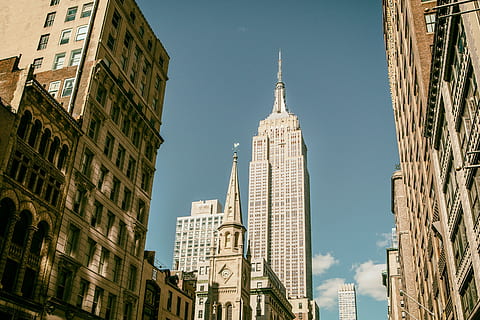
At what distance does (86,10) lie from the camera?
43.9 metres

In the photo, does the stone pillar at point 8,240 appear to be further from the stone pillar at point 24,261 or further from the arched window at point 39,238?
the arched window at point 39,238

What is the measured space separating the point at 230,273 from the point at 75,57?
70645 mm

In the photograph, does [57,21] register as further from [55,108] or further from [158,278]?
[158,278]

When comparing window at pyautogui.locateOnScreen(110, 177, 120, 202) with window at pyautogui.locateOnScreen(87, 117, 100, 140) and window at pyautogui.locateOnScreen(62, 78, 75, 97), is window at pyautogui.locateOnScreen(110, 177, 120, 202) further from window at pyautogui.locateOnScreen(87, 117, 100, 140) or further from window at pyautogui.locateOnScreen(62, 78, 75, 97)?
window at pyautogui.locateOnScreen(62, 78, 75, 97)


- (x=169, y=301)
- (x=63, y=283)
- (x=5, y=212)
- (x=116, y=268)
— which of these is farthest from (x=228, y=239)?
(x=5, y=212)

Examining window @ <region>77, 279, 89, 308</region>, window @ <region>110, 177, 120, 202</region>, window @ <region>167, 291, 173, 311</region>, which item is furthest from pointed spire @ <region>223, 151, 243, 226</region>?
window @ <region>77, 279, 89, 308</region>

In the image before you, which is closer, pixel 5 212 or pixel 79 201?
pixel 5 212

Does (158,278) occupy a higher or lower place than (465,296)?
higher

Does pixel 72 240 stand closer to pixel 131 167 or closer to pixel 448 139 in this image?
pixel 131 167

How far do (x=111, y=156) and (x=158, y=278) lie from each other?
13182 mm

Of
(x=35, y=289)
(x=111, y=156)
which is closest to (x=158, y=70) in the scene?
(x=111, y=156)

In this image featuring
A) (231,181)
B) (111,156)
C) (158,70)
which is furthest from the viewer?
(231,181)

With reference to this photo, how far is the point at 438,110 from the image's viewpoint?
107 feet

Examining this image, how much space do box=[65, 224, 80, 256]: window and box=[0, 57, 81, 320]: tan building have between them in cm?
173
